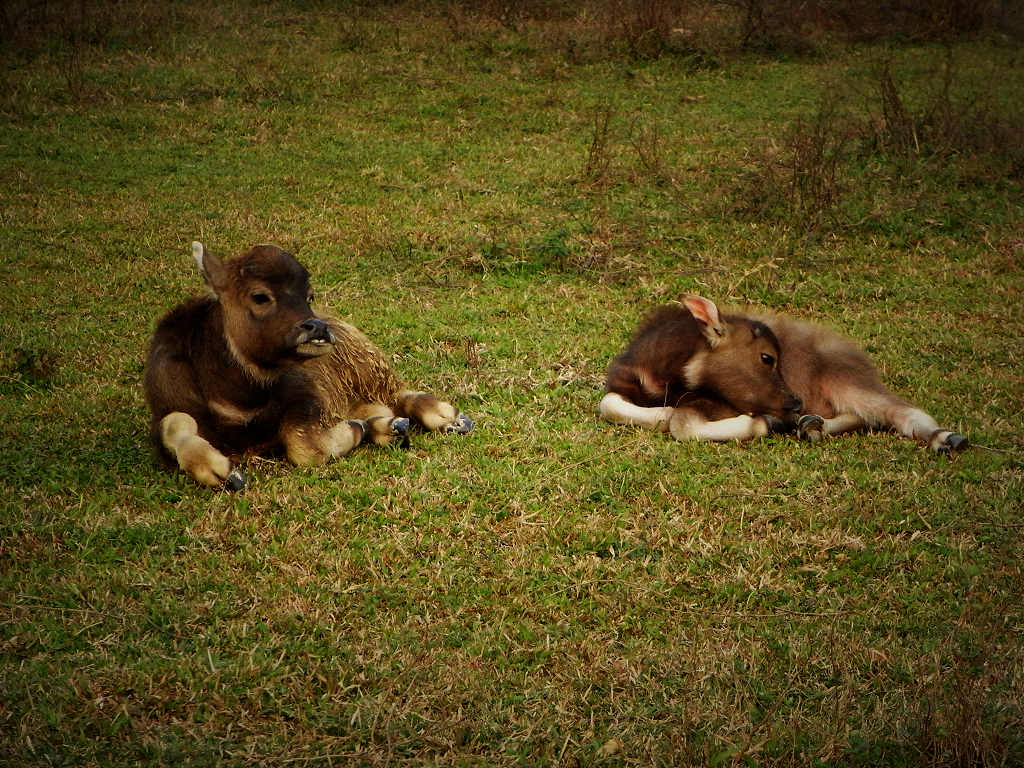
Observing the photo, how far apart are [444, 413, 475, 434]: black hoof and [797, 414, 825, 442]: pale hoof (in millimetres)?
1908

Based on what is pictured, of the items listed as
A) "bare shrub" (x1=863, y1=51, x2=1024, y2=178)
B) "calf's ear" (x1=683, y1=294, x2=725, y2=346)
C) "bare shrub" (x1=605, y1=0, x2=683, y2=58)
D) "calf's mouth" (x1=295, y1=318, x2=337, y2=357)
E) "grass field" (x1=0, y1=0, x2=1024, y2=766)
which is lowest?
"grass field" (x1=0, y1=0, x2=1024, y2=766)

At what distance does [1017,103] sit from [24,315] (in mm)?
13402

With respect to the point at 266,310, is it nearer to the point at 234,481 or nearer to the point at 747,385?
the point at 234,481

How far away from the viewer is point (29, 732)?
3.57m

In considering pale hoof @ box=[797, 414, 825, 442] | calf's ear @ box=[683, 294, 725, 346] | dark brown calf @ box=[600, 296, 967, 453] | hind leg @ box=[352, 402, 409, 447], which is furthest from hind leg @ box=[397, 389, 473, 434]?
pale hoof @ box=[797, 414, 825, 442]

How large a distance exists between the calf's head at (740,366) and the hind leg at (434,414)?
1394 millimetres

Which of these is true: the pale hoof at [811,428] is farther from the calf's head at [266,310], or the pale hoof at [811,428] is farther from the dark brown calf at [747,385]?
the calf's head at [266,310]

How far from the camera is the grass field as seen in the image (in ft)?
12.4

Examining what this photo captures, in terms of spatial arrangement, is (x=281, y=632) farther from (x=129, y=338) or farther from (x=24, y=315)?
(x=24, y=315)

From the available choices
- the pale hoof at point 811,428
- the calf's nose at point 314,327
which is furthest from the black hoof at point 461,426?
the pale hoof at point 811,428

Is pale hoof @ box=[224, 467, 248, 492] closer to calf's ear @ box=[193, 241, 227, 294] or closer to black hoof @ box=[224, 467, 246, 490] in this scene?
black hoof @ box=[224, 467, 246, 490]

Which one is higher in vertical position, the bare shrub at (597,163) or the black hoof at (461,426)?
the bare shrub at (597,163)

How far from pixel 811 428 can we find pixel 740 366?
21.3 inches

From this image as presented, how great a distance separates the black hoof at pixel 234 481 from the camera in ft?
17.3
